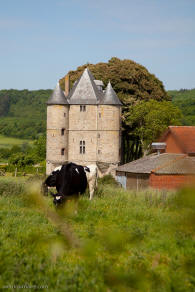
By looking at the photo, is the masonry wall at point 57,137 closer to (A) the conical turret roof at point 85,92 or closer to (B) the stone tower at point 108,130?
(A) the conical turret roof at point 85,92

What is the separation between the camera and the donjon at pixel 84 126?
46938 millimetres

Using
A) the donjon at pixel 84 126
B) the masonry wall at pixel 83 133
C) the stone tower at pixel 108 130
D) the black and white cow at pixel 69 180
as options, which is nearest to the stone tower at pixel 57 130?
the donjon at pixel 84 126

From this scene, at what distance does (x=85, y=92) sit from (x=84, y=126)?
13.1 feet

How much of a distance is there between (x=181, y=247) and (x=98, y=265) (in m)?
1.07

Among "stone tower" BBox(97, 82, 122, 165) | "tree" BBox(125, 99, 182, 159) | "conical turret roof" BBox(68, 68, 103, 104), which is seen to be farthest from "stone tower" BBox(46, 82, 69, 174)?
"tree" BBox(125, 99, 182, 159)

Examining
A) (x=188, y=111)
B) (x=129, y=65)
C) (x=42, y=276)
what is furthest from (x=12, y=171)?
(x=42, y=276)

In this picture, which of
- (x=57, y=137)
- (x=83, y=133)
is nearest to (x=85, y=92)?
(x=83, y=133)

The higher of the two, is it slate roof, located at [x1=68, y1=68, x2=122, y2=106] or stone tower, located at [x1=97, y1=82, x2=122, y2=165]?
slate roof, located at [x1=68, y1=68, x2=122, y2=106]

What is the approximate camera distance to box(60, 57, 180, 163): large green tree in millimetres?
49938

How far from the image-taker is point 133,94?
5397cm

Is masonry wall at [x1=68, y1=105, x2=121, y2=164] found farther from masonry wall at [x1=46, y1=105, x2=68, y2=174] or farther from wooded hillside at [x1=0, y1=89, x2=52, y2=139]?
wooded hillside at [x1=0, y1=89, x2=52, y2=139]

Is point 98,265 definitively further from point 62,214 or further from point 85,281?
point 85,281

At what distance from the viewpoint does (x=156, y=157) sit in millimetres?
34156

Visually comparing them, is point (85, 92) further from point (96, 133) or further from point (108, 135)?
point (108, 135)
